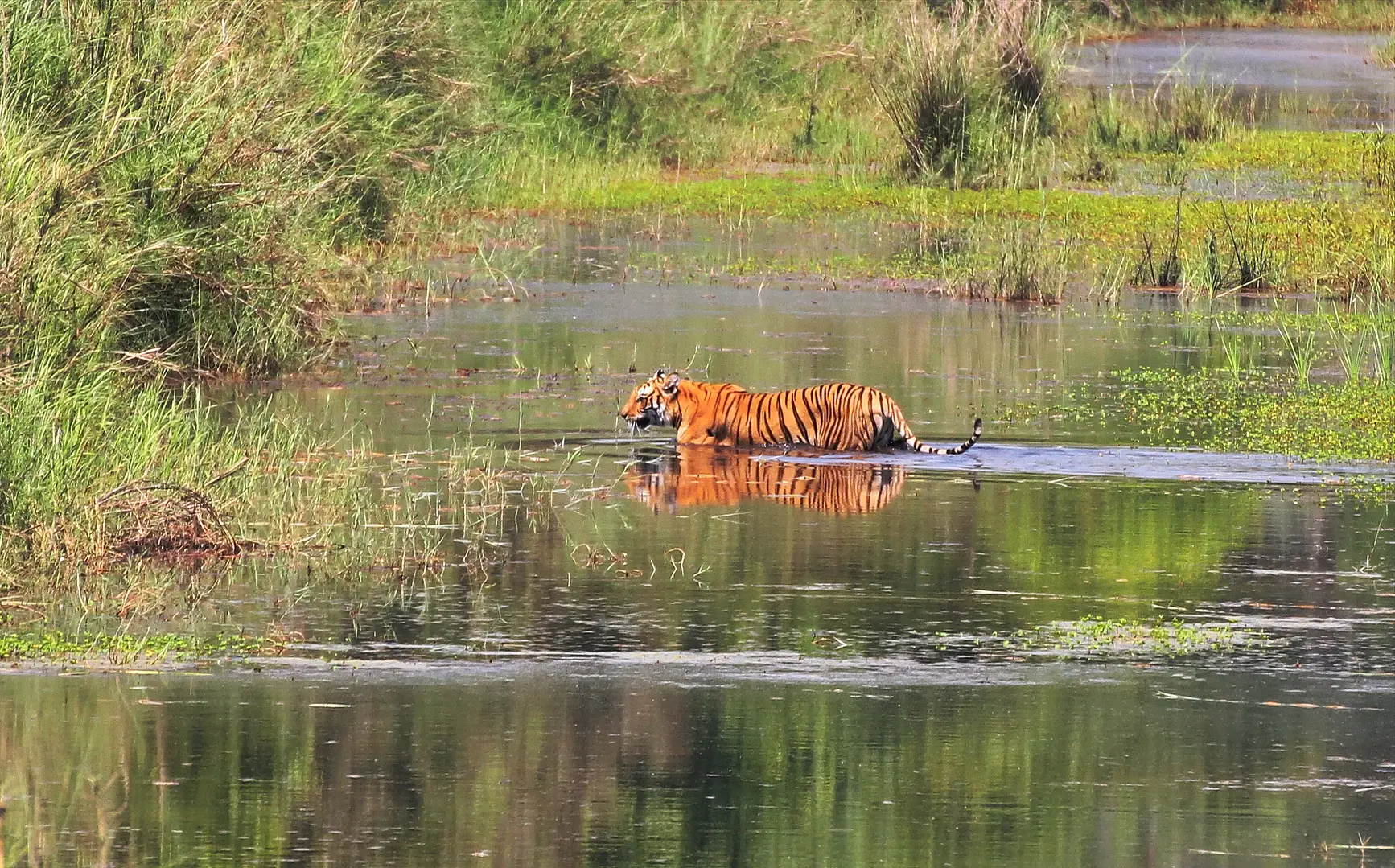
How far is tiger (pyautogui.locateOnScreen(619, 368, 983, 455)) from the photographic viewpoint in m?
15.6

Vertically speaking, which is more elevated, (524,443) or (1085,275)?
(1085,275)

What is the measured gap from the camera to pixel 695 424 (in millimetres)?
16047

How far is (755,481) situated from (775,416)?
1.19m

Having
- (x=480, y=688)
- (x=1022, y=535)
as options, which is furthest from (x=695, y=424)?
(x=480, y=688)

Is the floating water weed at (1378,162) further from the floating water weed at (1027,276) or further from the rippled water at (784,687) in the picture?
the rippled water at (784,687)

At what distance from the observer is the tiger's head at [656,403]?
1591 cm

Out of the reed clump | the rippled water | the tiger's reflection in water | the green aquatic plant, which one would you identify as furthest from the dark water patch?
the reed clump

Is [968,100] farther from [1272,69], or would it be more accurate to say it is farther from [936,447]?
[936,447]

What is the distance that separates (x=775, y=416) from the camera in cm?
1585

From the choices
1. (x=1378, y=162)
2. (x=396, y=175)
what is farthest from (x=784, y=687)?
(x=1378, y=162)

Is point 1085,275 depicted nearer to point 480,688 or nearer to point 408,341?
point 408,341

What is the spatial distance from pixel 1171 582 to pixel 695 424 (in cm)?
490

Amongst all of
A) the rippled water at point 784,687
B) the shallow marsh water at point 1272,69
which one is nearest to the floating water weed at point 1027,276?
the rippled water at point 784,687

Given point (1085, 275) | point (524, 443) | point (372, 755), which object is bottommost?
point (372, 755)
